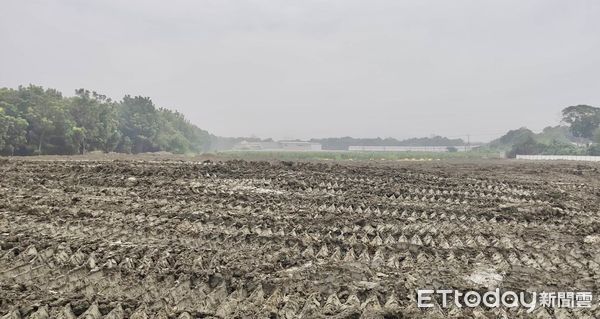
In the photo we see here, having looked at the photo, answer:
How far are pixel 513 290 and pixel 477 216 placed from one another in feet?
12.9

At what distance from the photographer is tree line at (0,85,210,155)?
26.1m

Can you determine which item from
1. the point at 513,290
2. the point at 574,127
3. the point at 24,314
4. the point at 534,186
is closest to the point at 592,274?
the point at 513,290

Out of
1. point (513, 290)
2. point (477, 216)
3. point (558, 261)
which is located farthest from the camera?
point (477, 216)

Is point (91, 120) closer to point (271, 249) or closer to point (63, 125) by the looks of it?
point (63, 125)

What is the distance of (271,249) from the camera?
572 cm

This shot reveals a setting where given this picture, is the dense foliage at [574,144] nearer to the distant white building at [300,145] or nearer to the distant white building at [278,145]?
the distant white building at [300,145]

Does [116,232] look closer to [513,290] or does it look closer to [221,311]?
[221,311]

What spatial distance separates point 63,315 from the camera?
3518 millimetres
